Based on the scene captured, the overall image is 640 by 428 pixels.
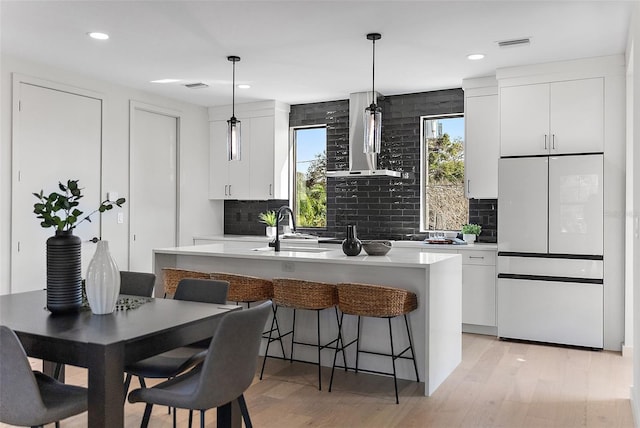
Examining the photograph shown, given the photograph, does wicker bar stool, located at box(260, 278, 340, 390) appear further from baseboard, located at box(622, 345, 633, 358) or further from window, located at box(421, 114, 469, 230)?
window, located at box(421, 114, 469, 230)

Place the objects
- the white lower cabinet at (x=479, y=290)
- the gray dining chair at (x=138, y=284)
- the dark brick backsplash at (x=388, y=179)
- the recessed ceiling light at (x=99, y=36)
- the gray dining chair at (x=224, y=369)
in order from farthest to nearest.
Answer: the dark brick backsplash at (x=388, y=179) → the white lower cabinet at (x=479, y=290) → the recessed ceiling light at (x=99, y=36) → the gray dining chair at (x=138, y=284) → the gray dining chair at (x=224, y=369)

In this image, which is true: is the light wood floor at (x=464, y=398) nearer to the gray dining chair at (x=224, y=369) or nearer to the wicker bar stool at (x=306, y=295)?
the wicker bar stool at (x=306, y=295)

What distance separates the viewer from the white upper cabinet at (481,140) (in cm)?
536

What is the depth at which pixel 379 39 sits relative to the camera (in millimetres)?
4164

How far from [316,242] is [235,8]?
9.74 feet

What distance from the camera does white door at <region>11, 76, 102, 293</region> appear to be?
15.6 ft

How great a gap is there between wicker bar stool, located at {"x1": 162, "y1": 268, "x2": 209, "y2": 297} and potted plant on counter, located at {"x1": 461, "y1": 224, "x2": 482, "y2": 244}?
2830 millimetres

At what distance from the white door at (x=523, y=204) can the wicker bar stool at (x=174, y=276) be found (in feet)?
9.28

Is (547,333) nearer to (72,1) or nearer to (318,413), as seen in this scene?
(318,413)

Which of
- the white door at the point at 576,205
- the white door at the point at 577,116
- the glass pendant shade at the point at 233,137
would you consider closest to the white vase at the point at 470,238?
the white door at the point at 576,205

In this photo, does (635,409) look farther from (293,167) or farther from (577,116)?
(293,167)

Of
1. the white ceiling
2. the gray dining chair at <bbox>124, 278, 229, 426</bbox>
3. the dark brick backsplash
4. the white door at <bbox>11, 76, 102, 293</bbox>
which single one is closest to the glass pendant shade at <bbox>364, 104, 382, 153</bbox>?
the white ceiling

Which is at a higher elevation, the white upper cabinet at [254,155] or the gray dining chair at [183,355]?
the white upper cabinet at [254,155]

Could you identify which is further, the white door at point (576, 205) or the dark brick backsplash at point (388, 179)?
the dark brick backsplash at point (388, 179)
